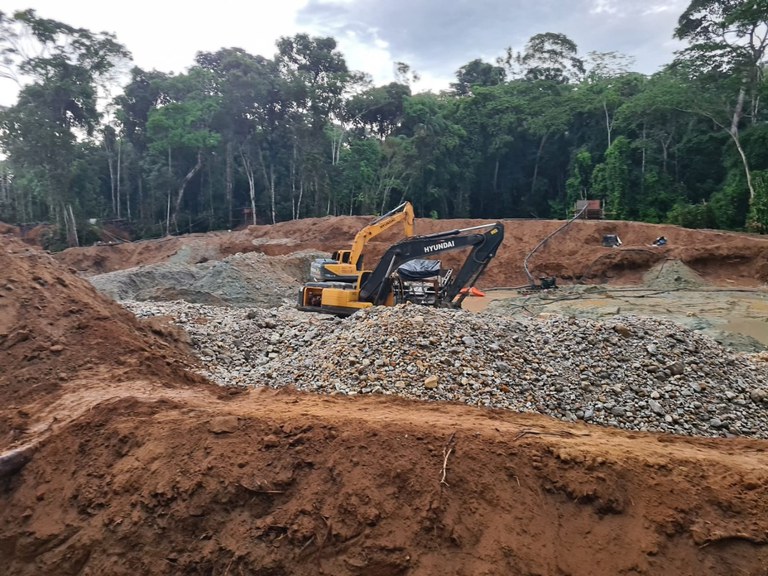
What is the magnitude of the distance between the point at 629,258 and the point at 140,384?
1765 cm

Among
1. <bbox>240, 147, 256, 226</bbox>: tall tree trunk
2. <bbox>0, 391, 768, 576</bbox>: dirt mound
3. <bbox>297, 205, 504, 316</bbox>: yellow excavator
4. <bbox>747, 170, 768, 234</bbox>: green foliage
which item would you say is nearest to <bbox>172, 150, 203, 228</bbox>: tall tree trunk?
<bbox>240, 147, 256, 226</bbox>: tall tree trunk

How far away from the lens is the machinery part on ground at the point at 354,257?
37.4ft

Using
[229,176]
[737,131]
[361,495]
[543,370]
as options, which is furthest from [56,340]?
[229,176]

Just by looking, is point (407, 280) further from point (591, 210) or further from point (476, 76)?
point (476, 76)

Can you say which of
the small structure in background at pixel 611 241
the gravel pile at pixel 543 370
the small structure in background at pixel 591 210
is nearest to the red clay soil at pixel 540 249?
the small structure in background at pixel 611 241

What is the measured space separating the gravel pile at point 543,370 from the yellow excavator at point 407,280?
2866 millimetres

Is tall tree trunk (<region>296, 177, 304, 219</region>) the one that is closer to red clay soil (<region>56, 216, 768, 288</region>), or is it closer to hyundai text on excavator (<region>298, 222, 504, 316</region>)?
red clay soil (<region>56, 216, 768, 288</region>)

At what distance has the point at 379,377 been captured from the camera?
558 centimetres

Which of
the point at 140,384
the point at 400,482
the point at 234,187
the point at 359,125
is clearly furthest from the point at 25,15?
the point at 400,482

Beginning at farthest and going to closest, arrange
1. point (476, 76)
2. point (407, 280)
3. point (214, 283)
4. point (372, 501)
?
point (476, 76), point (214, 283), point (407, 280), point (372, 501)

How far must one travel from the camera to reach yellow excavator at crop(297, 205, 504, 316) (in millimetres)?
10062

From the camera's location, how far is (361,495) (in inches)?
135

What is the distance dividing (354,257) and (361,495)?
28.7ft

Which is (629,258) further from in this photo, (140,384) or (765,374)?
(140,384)
